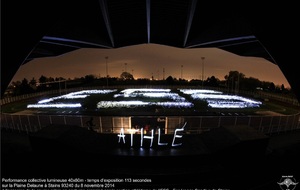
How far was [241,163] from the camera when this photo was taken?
9.66 meters

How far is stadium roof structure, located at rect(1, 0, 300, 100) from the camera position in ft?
44.8

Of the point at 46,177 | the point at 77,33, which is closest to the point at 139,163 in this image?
the point at 46,177

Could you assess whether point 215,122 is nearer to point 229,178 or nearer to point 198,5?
point 229,178

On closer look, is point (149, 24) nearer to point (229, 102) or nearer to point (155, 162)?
point (229, 102)

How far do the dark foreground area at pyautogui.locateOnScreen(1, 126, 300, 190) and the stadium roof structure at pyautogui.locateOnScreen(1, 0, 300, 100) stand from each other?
308 inches

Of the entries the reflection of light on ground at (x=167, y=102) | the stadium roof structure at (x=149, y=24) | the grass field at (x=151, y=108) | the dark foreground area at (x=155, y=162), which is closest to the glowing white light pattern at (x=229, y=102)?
the reflection of light on ground at (x=167, y=102)

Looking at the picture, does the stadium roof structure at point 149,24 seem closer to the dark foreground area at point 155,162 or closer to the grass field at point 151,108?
the grass field at point 151,108

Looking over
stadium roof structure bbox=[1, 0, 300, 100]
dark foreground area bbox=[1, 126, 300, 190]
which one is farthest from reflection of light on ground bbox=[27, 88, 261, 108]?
dark foreground area bbox=[1, 126, 300, 190]

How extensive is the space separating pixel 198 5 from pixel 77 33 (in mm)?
19092

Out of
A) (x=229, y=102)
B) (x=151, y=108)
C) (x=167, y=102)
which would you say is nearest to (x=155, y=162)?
(x=151, y=108)

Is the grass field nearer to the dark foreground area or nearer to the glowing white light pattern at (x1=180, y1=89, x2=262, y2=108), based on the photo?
the glowing white light pattern at (x1=180, y1=89, x2=262, y2=108)

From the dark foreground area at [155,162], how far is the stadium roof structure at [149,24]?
25.7ft

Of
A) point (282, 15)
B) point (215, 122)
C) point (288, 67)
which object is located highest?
point (282, 15)

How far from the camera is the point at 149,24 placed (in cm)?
3016
